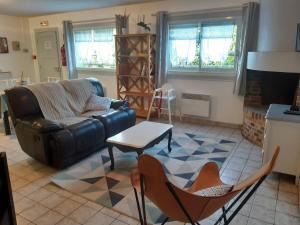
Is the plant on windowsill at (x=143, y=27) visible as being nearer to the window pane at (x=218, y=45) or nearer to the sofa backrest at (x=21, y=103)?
the window pane at (x=218, y=45)

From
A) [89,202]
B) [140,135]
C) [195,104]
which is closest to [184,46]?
[195,104]

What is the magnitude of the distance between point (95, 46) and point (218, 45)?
→ 2.94 meters

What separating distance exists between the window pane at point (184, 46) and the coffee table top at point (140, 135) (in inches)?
75.0

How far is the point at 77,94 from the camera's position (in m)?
3.64

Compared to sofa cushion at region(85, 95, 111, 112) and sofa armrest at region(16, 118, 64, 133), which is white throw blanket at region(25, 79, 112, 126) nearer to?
sofa cushion at region(85, 95, 111, 112)

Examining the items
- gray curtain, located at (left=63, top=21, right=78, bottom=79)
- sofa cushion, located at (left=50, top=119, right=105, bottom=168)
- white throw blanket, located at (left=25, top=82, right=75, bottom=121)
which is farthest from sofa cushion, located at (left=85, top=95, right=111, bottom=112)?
gray curtain, located at (left=63, top=21, right=78, bottom=79)

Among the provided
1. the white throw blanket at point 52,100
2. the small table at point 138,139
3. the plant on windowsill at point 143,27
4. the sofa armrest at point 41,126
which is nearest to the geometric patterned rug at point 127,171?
the small table at point 138,139

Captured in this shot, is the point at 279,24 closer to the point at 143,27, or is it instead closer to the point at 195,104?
the point at 195,104

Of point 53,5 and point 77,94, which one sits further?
point 53,5

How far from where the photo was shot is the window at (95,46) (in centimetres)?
536

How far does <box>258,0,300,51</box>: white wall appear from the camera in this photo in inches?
104

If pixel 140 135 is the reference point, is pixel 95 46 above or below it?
above

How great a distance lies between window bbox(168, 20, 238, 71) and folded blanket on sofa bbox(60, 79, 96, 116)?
1769mm

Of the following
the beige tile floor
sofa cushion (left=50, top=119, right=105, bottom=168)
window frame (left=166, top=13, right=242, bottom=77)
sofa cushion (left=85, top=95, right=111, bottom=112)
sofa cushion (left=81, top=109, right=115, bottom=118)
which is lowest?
the beige tile floor
